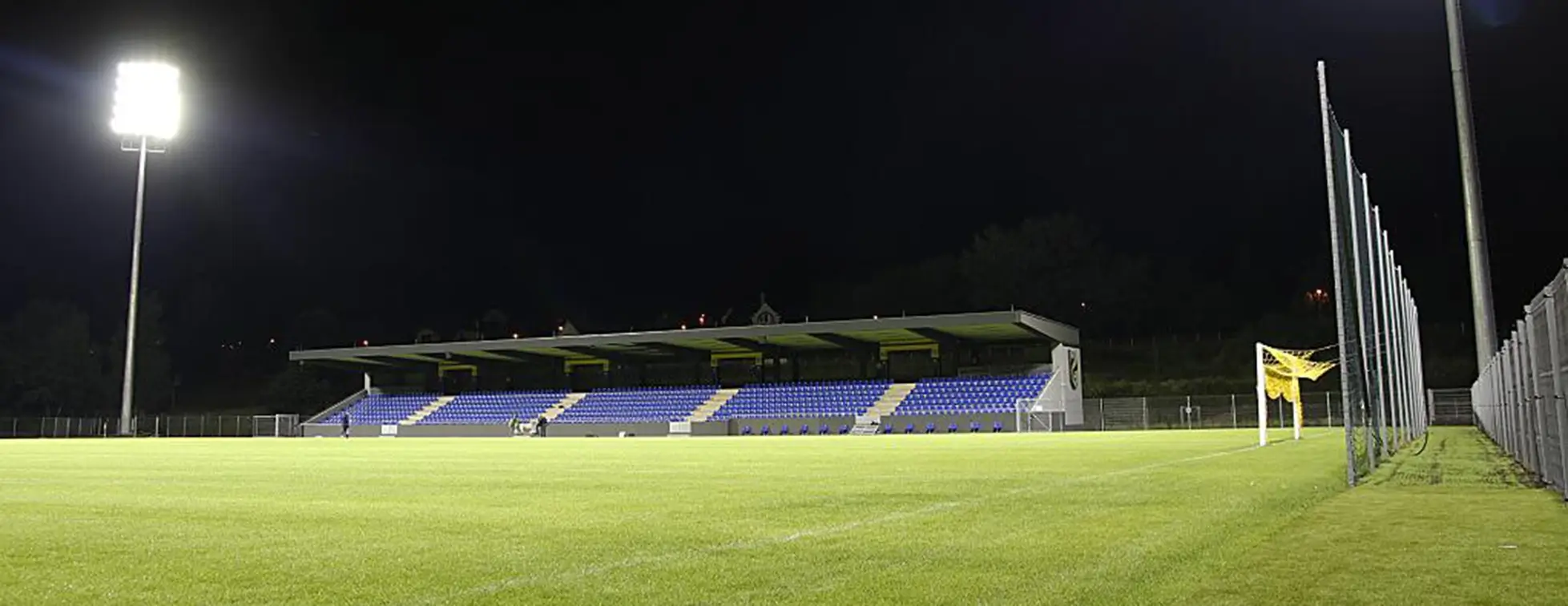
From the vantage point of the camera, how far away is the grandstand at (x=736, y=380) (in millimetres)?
50156

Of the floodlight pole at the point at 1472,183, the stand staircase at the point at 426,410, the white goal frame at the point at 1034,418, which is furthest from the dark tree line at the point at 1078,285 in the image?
the floodlight pole at the point at 1472,183

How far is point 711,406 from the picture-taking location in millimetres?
55781

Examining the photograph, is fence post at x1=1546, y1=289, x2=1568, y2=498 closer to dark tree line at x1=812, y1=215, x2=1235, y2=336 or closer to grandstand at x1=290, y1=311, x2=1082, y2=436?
grandstand at x1=290, y1=311, x2=1082, y2=436

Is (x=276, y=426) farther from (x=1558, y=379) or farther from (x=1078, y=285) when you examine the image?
(x=1558, y=379)

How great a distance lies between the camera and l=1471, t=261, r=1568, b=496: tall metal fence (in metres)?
8.62

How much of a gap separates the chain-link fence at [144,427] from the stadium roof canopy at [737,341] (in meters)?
6.96

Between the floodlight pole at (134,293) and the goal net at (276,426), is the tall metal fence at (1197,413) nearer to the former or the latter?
the floodlight pole at (134,293)

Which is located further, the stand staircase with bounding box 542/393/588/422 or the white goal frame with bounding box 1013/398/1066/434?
the stand staircase with bounding box 542/393/588/422

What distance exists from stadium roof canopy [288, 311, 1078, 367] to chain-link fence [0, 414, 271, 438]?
6956 millimetres

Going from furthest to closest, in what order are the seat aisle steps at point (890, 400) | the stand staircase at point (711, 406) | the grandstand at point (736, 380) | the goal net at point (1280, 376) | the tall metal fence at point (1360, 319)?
the stand staircase at point (711, 406)
the seat aisle steps at point (890, 400)
the grandstand at point (736, 380)
the goal net at point (1280, 376)
the tall metal fence at point (1360, 319)

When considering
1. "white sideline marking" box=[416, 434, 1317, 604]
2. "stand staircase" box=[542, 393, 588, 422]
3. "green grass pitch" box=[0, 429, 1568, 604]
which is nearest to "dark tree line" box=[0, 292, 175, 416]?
"stand staircase" box=[542, 393, 588, 422]

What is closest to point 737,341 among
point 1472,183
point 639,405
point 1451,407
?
point 639,405

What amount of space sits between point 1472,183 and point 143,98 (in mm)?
47616

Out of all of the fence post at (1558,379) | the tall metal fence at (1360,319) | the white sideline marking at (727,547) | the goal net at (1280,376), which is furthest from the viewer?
the goal net at (1280,376)
